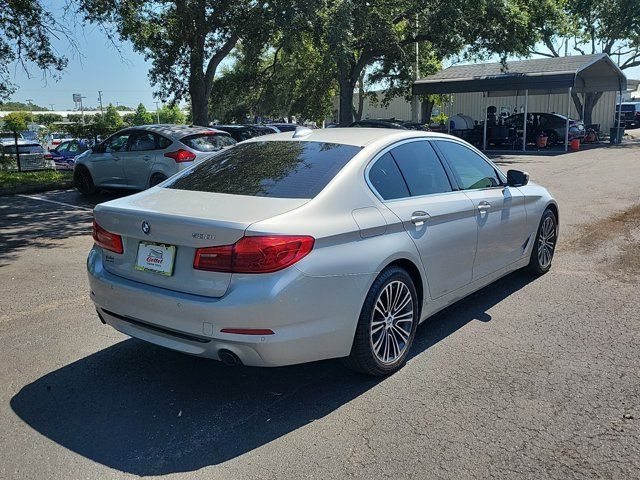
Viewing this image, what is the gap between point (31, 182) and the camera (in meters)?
14.7

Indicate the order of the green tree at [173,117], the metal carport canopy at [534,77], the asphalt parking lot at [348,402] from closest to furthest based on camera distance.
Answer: the asphalt parking lot at [348,402] → the metal carport canopy at [534,77] → the green tree at [173,117]

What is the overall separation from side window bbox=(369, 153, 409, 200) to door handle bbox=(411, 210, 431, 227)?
17 centimetres

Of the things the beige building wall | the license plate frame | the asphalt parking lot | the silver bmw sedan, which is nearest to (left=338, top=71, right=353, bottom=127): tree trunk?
the beige building wall

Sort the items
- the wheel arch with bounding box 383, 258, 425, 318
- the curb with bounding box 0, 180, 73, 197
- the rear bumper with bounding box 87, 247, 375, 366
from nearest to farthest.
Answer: the rear bumper with bounding box 87, 247, 375, 366 < the wheel arch with bounding box 383, 258, 425, 318 < the curb with bounding box 0, 180, 73, 197

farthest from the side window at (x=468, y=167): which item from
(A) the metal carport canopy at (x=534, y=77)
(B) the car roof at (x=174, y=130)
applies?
(A) the metal carport canopy at (x=534, y=77)

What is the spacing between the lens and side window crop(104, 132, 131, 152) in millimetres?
11914

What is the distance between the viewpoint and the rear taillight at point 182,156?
11.0 meters

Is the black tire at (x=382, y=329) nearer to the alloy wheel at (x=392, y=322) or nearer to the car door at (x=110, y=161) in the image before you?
the alloy wheel at (x=392, y=322)

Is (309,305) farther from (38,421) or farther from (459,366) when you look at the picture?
(38,421)

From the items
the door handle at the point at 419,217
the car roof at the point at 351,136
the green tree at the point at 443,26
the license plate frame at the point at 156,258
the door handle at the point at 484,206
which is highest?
the green tree at the point at 443,26

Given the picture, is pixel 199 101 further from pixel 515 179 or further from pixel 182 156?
pixel 515 179

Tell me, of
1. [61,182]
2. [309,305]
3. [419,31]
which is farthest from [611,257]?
[419,31]

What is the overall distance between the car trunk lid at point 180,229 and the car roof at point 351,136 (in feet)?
3.36

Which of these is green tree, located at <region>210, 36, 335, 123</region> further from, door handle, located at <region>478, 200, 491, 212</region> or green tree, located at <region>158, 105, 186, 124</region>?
green tree, located at <region>158, 105, 186, 124</region>
